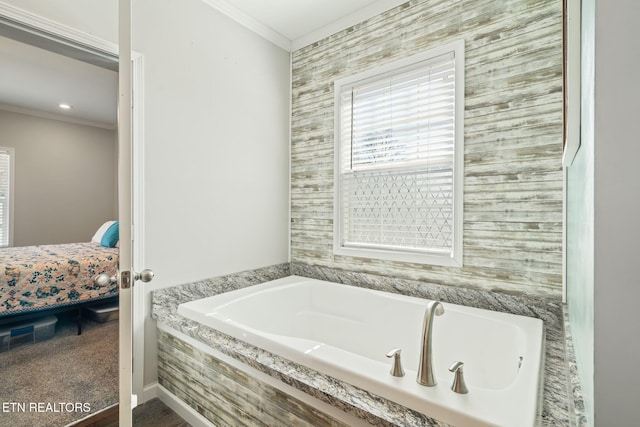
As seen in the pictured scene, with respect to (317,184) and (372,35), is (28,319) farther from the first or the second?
(372,35)

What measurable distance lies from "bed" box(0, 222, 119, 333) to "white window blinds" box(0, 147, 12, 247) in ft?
0.20

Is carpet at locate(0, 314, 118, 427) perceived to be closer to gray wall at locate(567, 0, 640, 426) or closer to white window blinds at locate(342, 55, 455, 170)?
gray wall at locate(567, 0, 640, 426)

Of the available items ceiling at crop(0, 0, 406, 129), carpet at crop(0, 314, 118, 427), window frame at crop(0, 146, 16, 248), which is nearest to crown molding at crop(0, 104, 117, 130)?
ceiling at crop(0, 0, 406, 129)

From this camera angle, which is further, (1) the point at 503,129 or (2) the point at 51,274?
(1) the point at 503,129

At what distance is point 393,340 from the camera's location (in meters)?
2.02

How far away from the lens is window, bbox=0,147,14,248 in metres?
1.20

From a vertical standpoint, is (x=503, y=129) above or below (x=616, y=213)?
above

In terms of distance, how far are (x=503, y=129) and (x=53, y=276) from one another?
2436mm

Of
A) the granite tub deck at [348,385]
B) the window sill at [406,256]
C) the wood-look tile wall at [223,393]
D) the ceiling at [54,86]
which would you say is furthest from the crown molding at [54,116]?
the window sill at [406,256]

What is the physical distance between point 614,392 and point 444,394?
553 millimetres

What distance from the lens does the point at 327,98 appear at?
2633 millimetres

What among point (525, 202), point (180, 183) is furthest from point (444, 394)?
point (180, 183)

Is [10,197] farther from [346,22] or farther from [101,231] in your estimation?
[346,22]

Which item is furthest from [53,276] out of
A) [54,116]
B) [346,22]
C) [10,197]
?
[346,22]
